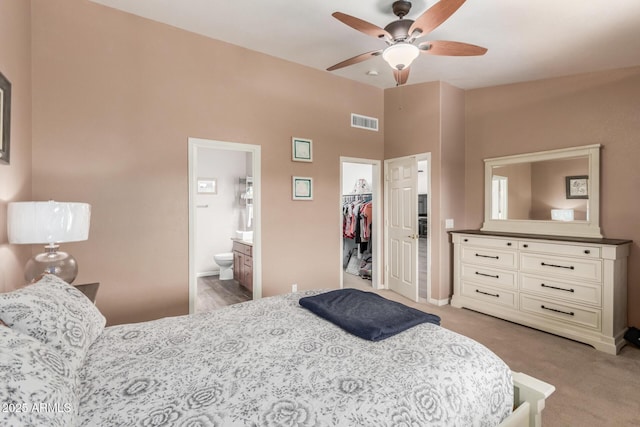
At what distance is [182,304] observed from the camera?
3.04 meters

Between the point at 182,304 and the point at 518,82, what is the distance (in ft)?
14.6

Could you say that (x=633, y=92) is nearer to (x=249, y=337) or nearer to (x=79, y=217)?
(x=249, y=337)

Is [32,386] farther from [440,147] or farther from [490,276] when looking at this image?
[440,147]

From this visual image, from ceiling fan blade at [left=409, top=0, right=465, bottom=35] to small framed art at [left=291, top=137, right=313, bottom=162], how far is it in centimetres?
188

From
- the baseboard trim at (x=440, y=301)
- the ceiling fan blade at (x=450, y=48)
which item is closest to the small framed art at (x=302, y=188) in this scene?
the ceiling fan blade at (x=450, y=48)

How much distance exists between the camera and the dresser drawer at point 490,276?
3353mm

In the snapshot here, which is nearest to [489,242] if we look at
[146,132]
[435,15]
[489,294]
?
[489,294]

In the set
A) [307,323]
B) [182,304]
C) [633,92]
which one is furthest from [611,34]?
[182,304]

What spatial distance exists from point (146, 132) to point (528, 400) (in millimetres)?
3342

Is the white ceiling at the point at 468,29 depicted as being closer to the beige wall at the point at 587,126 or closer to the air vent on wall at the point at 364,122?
the beige wall at the point at 587,126

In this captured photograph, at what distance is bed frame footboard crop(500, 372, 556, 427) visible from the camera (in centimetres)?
132

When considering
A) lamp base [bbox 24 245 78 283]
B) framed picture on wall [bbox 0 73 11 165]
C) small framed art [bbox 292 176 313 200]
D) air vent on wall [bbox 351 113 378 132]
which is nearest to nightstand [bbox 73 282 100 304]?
lamp base [bbox 24 245 78 283]

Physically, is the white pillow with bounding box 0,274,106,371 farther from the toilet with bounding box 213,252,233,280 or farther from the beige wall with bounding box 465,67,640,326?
the beige wall with bounding box 465,67,640,326

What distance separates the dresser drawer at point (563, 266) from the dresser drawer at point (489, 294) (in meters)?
0.35
